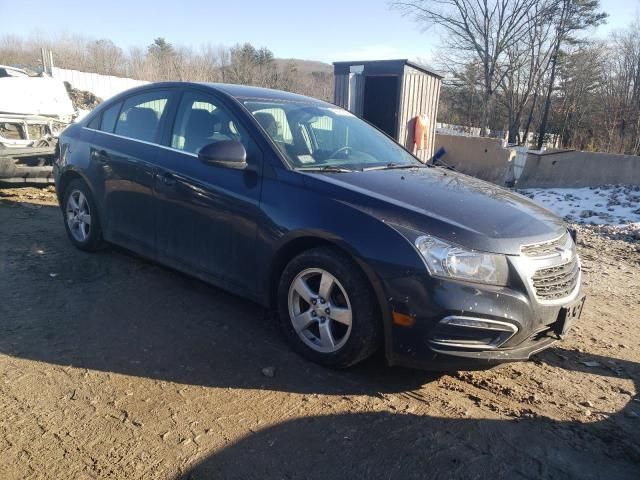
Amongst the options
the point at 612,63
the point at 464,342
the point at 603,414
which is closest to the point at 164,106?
the point at 464,342

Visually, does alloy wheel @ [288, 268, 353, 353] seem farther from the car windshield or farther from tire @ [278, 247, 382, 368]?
the car windshield

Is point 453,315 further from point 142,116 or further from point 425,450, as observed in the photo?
point 142,116

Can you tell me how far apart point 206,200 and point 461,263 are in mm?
1887

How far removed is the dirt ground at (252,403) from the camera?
2359 millimetres

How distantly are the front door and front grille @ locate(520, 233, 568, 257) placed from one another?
1707 millimetres

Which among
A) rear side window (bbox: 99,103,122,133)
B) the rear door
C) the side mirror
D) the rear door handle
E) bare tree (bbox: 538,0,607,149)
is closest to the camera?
the side mirror

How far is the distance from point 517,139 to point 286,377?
34340 millimetres

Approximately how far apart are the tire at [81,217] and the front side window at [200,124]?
4.51 feet

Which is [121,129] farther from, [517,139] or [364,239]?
[517,139]

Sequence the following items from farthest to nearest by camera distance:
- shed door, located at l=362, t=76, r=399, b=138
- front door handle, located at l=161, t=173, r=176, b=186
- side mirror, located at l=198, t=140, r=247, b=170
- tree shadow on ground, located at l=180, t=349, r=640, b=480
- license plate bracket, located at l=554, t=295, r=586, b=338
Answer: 1. shed door, located at l=362, t=76, r=399, b=138
2. front door handle, located at l=161, t=173, r=176, b=186
3. side mirror, located at l=198, t=140, r=247, b=170
4. license plate bracket, located at l=554, t=295, r=586, b=338
5. tree shadow on ground, located at l=180, t=349, r=640, b=480

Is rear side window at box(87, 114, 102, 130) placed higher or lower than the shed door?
lower

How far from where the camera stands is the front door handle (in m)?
3.92

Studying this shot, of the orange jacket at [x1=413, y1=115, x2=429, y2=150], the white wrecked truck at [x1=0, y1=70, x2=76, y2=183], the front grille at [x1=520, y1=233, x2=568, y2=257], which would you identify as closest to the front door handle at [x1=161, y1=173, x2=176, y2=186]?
the front grille at [x1=520, y1=233, x2=568, y2=257]

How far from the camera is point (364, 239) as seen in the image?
9.52 ft
